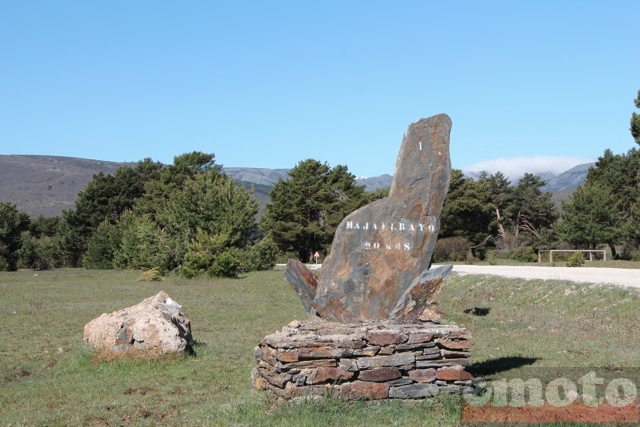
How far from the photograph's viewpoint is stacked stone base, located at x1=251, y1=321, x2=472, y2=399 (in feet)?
25.6

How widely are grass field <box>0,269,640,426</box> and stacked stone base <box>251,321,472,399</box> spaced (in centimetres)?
21

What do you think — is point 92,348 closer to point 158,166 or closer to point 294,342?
point 294,342

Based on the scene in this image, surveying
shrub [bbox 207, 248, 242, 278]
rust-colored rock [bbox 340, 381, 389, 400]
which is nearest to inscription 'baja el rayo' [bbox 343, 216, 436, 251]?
rust-colored rock [bbox 340, 381, 389, 400]

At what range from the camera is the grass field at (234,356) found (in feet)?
25.4

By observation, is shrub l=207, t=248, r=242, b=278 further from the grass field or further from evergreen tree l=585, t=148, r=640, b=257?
evergreen tree l=585, t=148, r=640, b=257

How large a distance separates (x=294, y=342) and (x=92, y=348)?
17.0ft

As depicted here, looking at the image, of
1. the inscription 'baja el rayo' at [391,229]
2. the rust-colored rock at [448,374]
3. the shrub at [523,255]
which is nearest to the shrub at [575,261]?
the shrub at [523,255]

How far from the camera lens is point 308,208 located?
62469 millimetres

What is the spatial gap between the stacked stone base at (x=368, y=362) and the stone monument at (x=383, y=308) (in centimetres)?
1

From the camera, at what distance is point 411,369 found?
26.5ft

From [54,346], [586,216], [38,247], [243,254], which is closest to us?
[54,346]

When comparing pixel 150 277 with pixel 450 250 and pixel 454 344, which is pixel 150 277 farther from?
pixel 454 344

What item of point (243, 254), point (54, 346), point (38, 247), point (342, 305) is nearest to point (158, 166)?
point (38, 247)

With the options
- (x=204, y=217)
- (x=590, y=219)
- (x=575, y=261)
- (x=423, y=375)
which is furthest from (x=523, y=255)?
(x=423, y=375)
